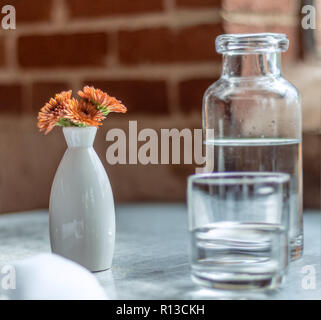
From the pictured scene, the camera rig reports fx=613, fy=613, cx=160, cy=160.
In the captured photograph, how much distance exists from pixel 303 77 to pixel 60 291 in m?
0.85

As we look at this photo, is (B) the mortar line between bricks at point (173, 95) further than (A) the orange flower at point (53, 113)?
Yes

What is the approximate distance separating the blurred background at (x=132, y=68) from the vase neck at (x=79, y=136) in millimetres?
542

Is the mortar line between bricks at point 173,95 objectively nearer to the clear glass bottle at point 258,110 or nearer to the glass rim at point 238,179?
the clear glass bottle at point 258,110

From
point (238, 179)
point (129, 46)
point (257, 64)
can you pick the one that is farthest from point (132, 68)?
point (238, 179)

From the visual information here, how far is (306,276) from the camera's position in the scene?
0.65m

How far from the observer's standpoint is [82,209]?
67 centimetres

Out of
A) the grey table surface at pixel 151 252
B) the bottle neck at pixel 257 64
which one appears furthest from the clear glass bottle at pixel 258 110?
the grey table surface at pixel 151 252

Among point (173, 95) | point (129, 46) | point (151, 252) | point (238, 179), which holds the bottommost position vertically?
point (151, 252)

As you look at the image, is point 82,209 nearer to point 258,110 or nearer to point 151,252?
point 151,252

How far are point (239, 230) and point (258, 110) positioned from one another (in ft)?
0.65

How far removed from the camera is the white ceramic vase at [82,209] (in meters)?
0.67
